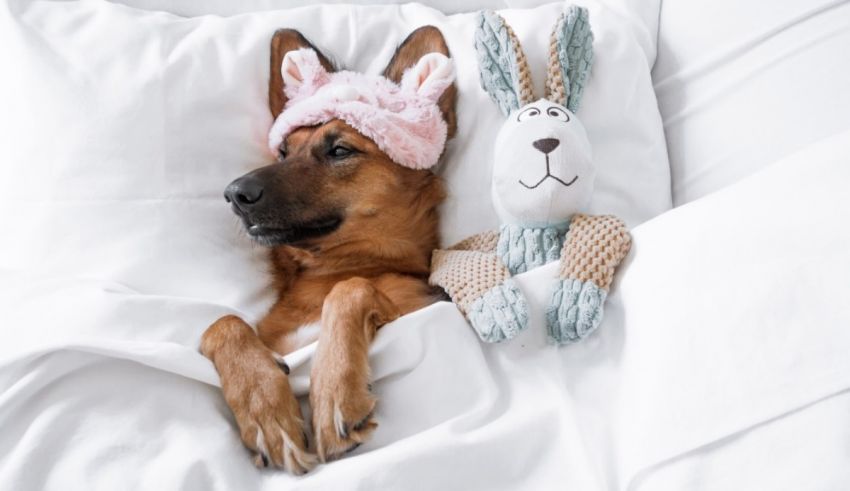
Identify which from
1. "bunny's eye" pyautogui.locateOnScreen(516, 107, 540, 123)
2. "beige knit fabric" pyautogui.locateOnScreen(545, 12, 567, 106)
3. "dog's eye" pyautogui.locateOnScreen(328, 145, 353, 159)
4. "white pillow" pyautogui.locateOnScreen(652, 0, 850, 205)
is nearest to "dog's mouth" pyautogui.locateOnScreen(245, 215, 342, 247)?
"dog's eye" pyautogui.locateOnScreen(328, 145, 353, 159)

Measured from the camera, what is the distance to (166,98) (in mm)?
1821

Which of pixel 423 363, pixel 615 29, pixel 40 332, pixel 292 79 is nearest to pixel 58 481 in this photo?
pixel 40 332

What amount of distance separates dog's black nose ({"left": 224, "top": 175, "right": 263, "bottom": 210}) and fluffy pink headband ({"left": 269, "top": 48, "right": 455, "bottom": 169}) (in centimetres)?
26

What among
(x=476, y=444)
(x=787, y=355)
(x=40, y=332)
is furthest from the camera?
(x=40, y=332)

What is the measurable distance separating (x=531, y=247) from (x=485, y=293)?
19cm

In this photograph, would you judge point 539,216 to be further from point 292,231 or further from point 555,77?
point 292,231

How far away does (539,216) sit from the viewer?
158 cm

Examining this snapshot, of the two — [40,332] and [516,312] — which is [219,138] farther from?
[516,312]

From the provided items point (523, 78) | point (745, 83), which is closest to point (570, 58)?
point (523, 78)

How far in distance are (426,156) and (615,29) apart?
25.0 inches

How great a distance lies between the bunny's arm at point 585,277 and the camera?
1418 millimetres

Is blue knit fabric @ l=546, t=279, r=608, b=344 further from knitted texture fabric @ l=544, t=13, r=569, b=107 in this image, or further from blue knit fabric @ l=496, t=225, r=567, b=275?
knitted texture fabric @ l=544, t=13, r=569, b=107

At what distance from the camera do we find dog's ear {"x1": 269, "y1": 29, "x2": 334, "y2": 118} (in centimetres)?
194

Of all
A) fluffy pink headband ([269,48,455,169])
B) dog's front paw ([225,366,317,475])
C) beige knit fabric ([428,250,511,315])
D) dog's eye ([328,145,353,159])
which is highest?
fluffy pink headband ([269,48,455,169])
